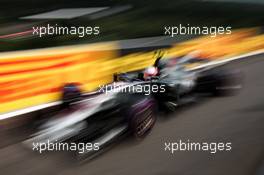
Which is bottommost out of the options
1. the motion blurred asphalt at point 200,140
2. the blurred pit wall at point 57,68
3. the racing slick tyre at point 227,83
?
the motion blurred asphalt at point 200,140

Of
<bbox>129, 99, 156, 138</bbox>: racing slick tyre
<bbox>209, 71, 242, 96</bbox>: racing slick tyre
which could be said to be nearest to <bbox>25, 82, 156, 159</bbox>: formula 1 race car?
<bbox>129, 99, 156, 138</bbox>: racing slick tyre

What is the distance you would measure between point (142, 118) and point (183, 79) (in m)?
0.23

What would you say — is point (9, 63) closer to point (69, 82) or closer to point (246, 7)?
point (69, 82)

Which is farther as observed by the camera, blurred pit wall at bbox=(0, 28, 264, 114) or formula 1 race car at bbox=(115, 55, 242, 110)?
formula 1 race car at bbox=(115, 55, 242, 110)

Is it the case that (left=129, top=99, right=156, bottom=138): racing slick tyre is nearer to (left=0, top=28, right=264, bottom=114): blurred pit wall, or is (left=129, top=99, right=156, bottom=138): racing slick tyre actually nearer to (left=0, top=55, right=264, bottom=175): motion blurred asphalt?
(left=0, top=55, right=264, bottom=175): motion blurred asphalt

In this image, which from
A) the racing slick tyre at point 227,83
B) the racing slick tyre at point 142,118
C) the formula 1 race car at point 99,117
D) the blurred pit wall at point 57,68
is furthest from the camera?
→ the racing slick tyre at point 227,83

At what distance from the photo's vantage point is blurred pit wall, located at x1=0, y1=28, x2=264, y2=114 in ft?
5.23

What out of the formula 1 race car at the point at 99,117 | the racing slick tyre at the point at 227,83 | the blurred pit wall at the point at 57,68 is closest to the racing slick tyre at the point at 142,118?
the formula 1 race car at the point at 99,117

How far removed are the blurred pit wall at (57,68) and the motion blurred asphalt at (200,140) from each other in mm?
223

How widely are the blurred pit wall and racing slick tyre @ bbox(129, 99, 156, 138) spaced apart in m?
0.14

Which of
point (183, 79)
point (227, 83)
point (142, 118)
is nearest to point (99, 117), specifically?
point (142, 118)

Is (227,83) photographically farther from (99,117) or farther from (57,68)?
(57,68)

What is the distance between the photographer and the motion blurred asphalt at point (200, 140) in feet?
5.78

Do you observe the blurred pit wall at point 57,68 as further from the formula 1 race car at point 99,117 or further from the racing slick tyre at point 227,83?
the racing slick tyre at point 227,83
